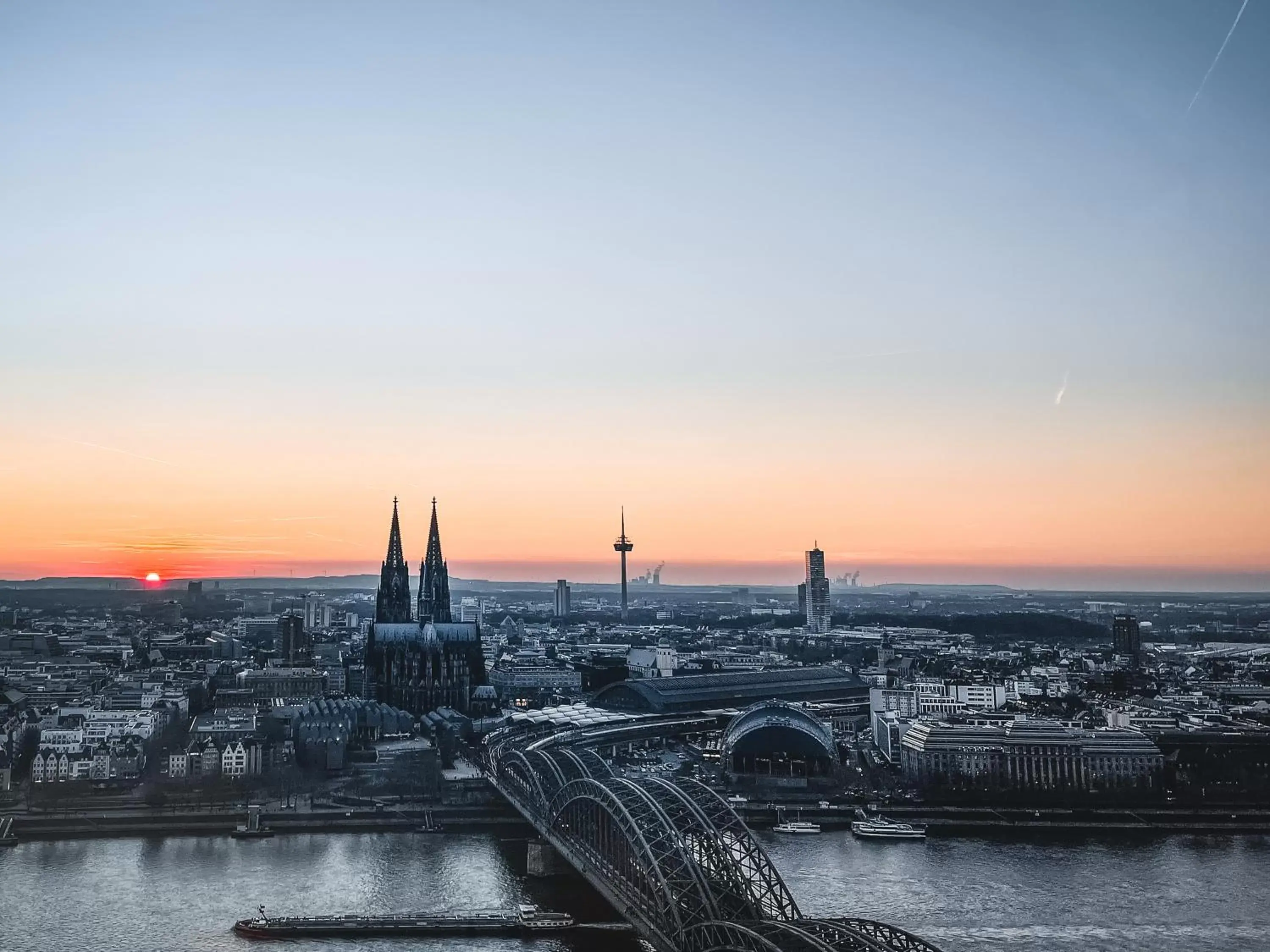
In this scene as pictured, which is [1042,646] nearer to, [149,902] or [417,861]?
[417,861]

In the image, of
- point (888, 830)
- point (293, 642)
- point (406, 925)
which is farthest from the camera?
point (293, 642)

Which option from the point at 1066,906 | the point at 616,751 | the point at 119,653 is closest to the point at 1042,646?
the point at 616,751

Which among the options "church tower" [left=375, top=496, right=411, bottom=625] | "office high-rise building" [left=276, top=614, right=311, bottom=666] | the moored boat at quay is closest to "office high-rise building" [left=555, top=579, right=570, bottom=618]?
"office high-rise building" [left=276, top=614, right=311, bottom=666]

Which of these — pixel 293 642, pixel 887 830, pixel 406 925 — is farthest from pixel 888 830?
pixel 293 642

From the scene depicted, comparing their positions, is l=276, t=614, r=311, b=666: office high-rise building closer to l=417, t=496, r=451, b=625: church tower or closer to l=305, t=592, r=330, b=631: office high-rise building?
l=417, t=496, r=451, b=625: church tower

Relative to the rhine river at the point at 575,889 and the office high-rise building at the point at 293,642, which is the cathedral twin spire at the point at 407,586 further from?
the rhine river at the point at 575,889

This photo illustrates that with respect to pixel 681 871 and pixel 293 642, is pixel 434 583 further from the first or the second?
pixel 681 871

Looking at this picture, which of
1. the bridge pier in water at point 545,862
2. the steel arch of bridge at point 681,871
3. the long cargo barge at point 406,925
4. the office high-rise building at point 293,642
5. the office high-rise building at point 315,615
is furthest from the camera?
the office high-rise building at point 315,615

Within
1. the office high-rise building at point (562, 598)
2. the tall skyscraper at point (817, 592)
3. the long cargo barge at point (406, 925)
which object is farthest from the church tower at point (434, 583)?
the office high-rise building at point (562, 598)
